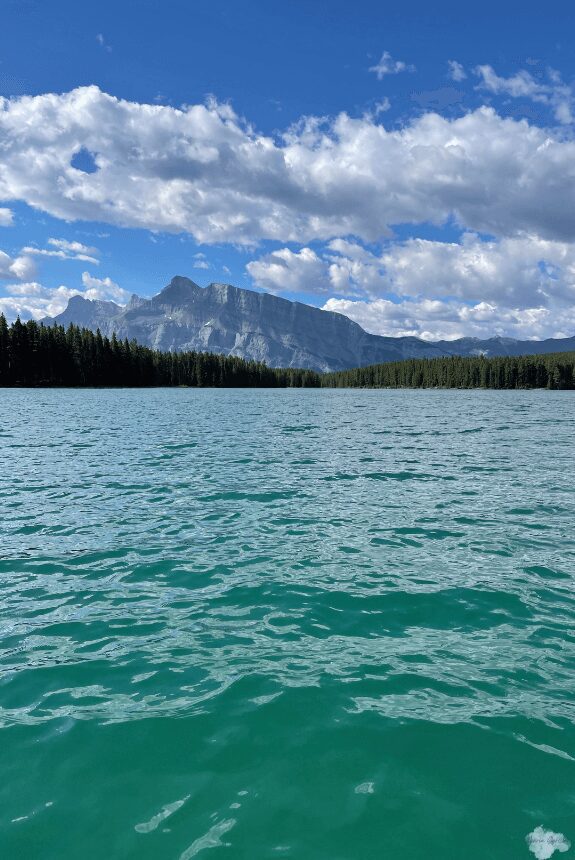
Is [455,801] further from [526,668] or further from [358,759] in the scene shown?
[526,668]

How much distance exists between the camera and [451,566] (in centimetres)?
1450

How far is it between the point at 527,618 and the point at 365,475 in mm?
17453

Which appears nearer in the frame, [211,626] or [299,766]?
[299,766]

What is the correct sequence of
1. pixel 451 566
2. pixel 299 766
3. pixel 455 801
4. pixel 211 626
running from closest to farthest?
pixel 455 801, pixel 299 766, pixel 211 626, pixel 451 566

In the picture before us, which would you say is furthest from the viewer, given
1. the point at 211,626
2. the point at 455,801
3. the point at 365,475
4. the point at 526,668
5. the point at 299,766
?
the point at 365,475

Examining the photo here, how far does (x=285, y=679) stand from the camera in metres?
8.95

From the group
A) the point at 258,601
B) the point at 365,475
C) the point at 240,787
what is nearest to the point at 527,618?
the point at 258,601

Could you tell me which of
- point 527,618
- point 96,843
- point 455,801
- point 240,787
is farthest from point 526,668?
point 96,843

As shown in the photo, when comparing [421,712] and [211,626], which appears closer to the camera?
[421,712]

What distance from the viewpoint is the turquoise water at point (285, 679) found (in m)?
5.98

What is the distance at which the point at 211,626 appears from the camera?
10938 millimetres

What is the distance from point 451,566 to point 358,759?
831 cm

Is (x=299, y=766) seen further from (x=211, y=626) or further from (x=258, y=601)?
(x=258, y=601)

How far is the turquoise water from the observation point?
5977 mm
